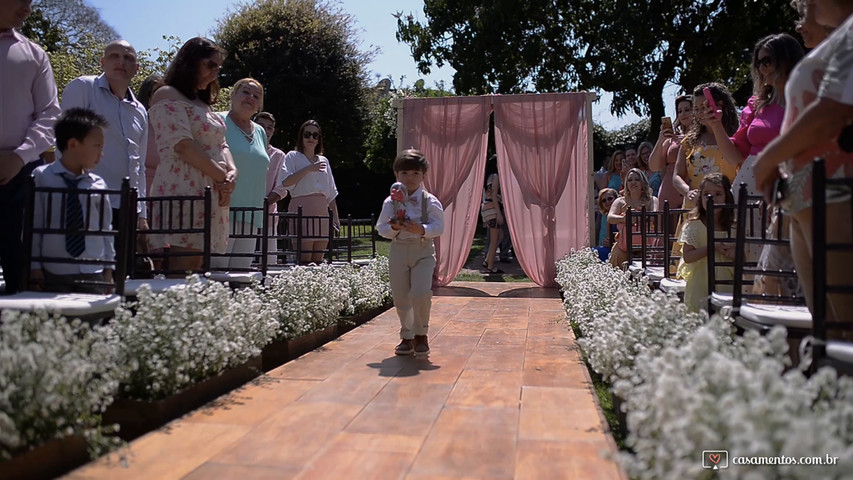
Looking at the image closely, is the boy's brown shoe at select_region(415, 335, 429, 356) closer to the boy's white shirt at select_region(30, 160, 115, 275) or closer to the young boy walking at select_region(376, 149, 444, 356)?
the young boy walking at select_region(376, 149, 444, 356)

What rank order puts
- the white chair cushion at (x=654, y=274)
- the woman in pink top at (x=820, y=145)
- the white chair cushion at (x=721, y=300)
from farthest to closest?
the white chair cushion at (x=654, y=274)
the white chair cushion at (x=721, y=300)
the woman in pink top at (x=820, y=145)

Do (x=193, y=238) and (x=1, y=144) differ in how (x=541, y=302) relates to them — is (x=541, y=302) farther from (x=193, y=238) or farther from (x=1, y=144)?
(x=1, y=144)

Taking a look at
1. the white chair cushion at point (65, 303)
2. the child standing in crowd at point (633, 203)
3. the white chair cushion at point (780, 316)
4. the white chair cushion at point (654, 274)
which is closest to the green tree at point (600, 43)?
the child standing in crowd at point (633, 203)

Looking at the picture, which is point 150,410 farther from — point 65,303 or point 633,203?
point 633,203

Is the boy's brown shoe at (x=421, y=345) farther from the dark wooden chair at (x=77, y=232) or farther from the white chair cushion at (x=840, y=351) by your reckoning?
the white chair cushion at (x=840, y=351)

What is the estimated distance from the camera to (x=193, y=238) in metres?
3.84

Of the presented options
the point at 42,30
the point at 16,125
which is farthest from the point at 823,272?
the point at 42,30

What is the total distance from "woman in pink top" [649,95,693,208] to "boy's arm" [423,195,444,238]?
2.17 m

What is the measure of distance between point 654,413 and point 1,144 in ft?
9.58

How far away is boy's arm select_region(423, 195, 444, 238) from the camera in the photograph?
398 centimetres

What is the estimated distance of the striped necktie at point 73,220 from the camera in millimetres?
2932

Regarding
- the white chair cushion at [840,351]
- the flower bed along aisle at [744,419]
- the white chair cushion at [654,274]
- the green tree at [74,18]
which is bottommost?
the flower bed along aisle at [744,419]

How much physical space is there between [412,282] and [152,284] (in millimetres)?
1436

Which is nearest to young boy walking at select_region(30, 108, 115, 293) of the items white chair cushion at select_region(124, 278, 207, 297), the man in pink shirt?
the man in pink shirt
